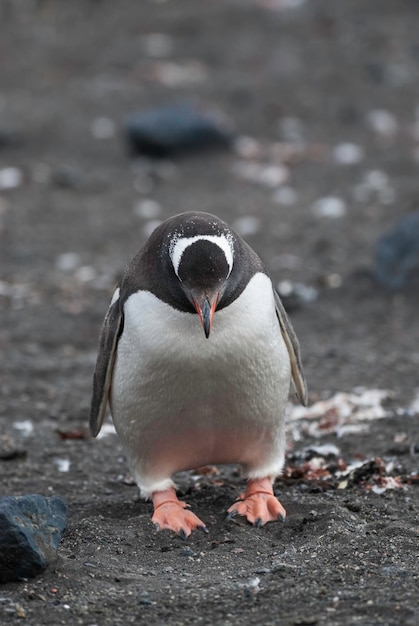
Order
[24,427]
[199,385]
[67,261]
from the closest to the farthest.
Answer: [199,385]
[24,427]
[67,261]

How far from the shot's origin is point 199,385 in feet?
16.7

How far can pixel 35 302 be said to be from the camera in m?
9.83

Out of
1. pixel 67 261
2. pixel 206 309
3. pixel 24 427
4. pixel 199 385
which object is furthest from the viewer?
pixel 67 261

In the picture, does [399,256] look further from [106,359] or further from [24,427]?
[106,359]

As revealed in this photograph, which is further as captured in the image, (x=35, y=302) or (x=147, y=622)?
(x=35, y=302)

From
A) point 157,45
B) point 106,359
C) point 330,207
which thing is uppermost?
point 157,45

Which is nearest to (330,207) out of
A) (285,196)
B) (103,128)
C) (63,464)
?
(285,196)

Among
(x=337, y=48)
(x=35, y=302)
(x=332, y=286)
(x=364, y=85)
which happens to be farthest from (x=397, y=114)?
(x=35, y=302)

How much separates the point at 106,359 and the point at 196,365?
66cm

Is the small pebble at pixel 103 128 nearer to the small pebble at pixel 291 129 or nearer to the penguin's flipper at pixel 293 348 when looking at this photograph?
the small pebble at pixel 291 129

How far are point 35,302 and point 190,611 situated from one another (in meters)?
5.85

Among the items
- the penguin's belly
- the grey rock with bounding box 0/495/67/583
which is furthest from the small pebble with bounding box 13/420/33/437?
the grey rock with bounding box 0/495/67/583

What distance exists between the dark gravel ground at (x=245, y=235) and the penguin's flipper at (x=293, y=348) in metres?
0.42

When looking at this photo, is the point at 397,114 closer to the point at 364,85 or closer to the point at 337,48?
the point at 364,85
